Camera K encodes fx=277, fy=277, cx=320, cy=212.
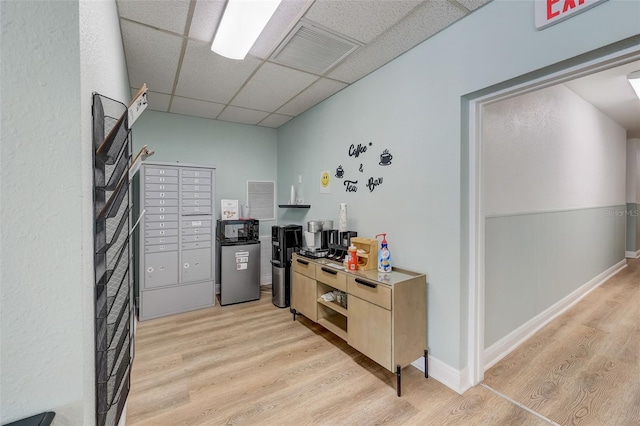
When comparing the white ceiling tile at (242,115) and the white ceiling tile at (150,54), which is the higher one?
the white ceiling tile at (242,115)

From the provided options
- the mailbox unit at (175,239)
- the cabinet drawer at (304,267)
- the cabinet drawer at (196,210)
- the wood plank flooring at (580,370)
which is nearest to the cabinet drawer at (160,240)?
the mailbox unit at (175,239)

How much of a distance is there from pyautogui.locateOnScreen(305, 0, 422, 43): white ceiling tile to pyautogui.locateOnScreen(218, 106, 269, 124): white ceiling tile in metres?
2.05

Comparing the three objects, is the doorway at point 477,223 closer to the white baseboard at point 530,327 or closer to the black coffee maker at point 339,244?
the white baseboard at point 530,327

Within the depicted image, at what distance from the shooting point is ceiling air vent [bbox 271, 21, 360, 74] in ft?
6.81

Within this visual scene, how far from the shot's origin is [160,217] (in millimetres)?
3289

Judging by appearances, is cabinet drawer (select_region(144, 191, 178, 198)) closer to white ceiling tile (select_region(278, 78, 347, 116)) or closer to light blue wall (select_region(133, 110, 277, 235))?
light blue wall (select_region(133, 110, 277, 235))

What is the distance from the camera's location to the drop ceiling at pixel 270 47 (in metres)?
1.82

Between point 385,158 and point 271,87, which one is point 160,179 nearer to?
point 271,87

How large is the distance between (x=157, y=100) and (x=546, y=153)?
14.5 ft

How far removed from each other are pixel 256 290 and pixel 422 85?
124 inches

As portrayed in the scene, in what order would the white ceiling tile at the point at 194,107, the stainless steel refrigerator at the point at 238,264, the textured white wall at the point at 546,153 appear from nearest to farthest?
1. the textured white wall at the point at 546,153
2. the white ceiling tile at the point at 194,107
3. the stainless steel refrigerator at the point at 238,264

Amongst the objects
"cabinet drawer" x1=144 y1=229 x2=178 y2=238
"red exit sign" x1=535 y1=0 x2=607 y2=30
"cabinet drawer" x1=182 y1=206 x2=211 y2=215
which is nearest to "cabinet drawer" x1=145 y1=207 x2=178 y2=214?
"cabinet drawer" x1=182 y1=206 x2=211 y2=215

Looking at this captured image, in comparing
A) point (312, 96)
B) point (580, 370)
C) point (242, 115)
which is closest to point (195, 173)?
point (242, 115)

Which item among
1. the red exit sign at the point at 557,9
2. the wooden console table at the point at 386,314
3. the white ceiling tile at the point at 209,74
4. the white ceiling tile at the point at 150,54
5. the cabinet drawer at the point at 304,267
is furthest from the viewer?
the cabinet drawer at the point at 304,267
